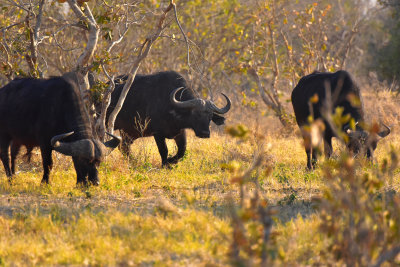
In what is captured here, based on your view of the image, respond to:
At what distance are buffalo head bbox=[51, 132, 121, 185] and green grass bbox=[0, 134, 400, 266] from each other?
0.24 m

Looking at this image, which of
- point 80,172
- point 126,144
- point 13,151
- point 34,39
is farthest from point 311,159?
point 34,39

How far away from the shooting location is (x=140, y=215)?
20.1 feet

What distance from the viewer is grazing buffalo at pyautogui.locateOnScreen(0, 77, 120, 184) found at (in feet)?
23.8

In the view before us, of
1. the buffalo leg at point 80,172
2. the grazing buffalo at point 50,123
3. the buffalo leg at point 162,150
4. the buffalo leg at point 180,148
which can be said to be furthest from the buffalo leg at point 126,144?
the buffalo leg at point 80,172

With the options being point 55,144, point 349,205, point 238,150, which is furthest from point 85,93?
point 349,205

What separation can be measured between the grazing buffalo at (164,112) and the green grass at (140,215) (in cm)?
56

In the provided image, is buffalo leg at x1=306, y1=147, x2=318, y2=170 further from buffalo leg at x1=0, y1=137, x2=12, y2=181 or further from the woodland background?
buffalo leg at x1=0, y1=137, x2=12, y2=181

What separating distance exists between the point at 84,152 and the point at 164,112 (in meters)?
3.24

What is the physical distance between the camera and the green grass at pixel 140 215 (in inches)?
191

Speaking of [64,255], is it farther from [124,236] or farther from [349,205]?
[349,205]

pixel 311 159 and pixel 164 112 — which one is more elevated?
pixel 164 112

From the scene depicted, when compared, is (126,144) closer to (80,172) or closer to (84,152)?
(80,172)

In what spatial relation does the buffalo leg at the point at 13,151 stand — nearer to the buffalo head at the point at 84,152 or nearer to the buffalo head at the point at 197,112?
the buffalo head at the point at 84,152

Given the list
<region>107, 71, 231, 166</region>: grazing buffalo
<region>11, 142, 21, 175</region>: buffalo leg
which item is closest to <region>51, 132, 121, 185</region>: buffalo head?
<region>11, 142, 21, 175</region>: buffalo leg
